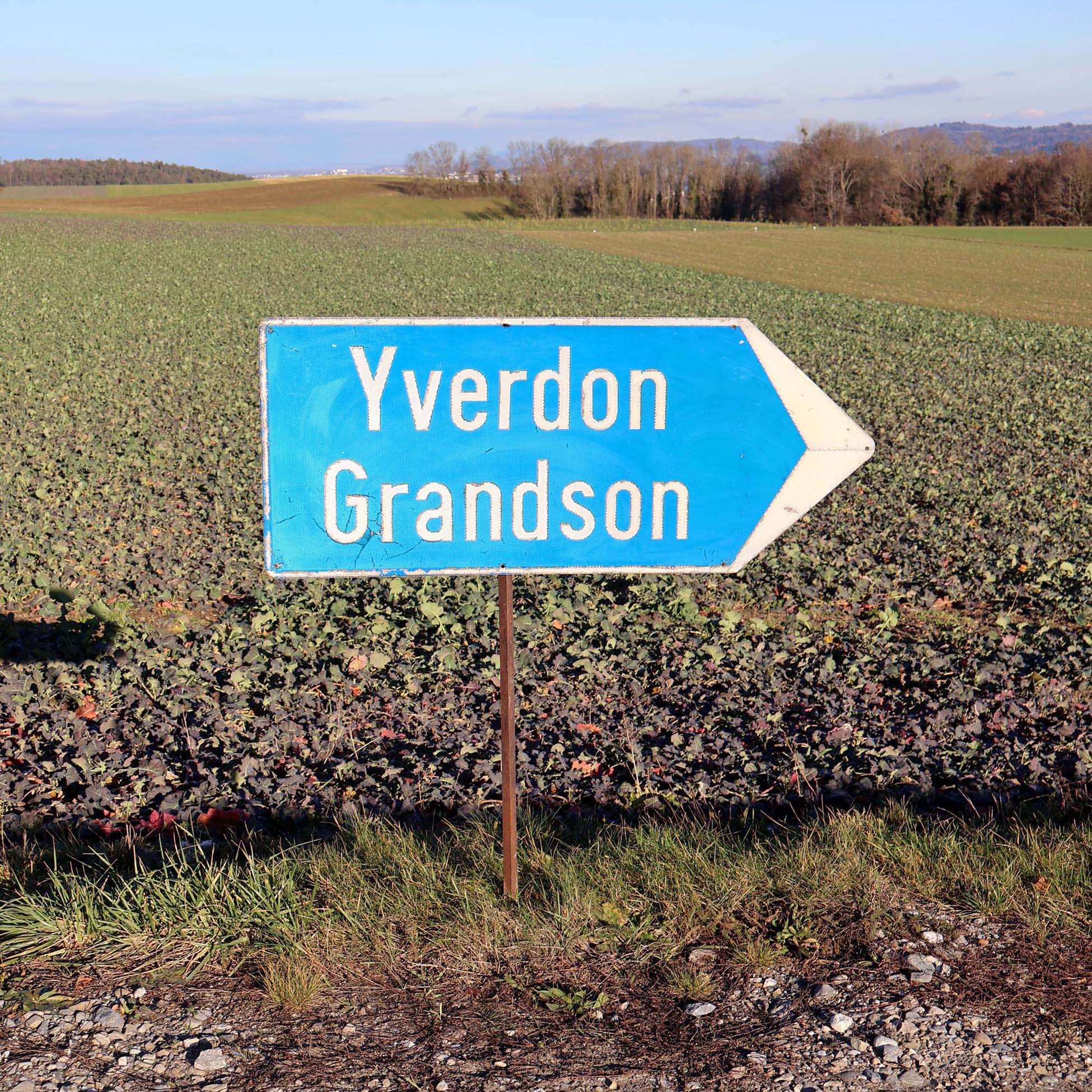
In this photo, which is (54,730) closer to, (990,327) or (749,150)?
(990,327)

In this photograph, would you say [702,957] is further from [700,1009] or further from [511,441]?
[511,441]

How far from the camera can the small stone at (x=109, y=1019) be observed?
2.53 m

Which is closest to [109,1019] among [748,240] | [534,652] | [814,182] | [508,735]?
[508,735]

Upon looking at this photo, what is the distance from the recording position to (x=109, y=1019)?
8.37ft

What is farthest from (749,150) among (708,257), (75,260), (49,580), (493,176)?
(49,580)

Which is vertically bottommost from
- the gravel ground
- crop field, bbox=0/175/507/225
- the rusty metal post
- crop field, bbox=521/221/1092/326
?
the gravel ground

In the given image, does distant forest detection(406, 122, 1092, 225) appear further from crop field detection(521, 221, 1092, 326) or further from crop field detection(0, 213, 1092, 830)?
crop field detection(0, 213, 1092, 830)

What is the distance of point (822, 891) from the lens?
10.2 ft

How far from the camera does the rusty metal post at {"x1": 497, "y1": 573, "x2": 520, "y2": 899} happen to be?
10.1 feet

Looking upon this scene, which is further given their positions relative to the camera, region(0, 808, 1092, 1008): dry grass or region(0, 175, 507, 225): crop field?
region(0, 175, 507, 225): crop field

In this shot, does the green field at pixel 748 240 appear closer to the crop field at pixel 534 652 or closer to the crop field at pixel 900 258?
the crop field at pixel 900 258

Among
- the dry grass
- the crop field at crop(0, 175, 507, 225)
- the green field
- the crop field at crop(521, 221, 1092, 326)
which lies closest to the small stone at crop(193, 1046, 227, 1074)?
the dry grass

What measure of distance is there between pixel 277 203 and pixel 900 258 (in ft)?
249

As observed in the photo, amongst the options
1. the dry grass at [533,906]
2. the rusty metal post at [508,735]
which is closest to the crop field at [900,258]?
Result: the dry grass at [533,906]
